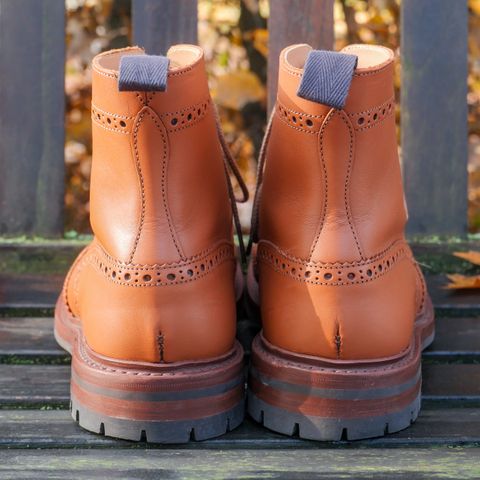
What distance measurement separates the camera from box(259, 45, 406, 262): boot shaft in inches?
51.4

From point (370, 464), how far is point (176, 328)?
1.16ft

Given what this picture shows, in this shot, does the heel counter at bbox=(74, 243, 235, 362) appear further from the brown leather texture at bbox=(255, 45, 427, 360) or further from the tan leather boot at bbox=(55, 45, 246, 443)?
the brown leather texture at bbox=(255, 45, 427, 360)

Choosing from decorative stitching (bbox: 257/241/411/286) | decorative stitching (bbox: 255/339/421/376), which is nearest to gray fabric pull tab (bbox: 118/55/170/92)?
decorative stitching (bbox: 257/241/411/286)

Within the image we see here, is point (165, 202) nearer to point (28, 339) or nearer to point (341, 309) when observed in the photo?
point (341, 309)

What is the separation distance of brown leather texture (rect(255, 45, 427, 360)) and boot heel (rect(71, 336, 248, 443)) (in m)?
0.14

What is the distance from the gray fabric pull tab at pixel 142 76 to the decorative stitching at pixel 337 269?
1.17 ft

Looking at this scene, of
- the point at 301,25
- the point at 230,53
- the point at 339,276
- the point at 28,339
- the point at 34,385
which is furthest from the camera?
the point at 230,53

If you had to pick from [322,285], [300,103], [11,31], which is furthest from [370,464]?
[11,31]

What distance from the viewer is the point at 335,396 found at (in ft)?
4.35

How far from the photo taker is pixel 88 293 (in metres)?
1.42

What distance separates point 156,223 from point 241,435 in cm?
37

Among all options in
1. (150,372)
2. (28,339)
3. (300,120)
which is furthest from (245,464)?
(28,339)

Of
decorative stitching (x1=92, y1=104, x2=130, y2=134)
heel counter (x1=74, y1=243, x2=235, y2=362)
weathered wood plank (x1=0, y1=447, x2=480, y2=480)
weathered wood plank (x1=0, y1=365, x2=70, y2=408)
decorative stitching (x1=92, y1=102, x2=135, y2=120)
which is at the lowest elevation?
weathered wood plank (x1=0, y1=365, x2=70, y2=408)

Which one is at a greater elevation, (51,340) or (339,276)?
(339,276)
